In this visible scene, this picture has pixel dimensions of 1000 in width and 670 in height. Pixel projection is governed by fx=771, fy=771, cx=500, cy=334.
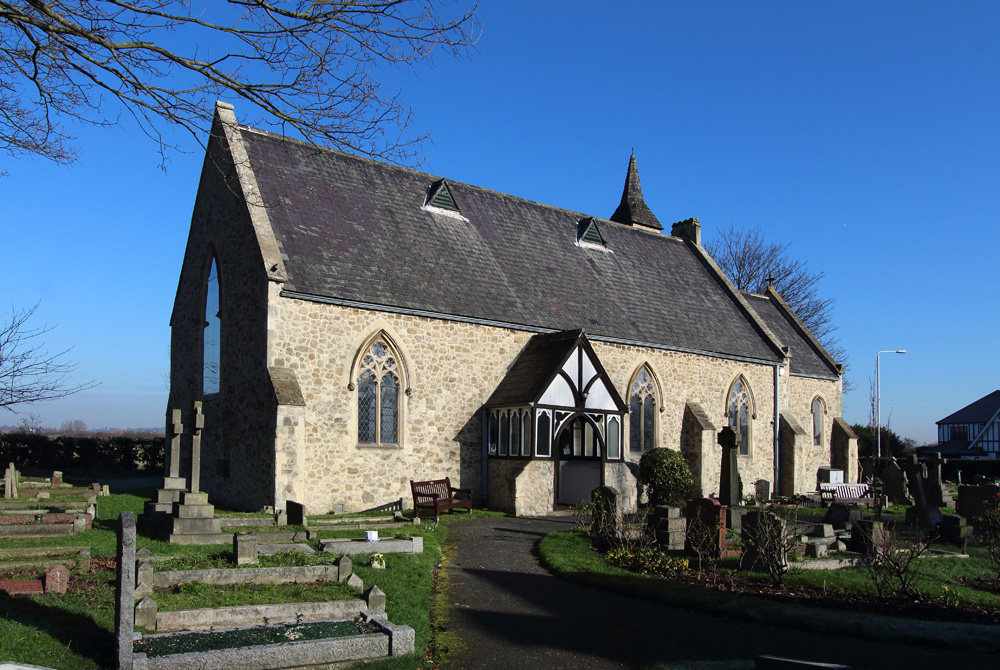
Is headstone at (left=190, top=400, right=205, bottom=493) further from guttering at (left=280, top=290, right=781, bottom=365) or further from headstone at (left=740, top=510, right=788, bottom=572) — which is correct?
headstone at (left=740, top=510, right=788, bottom=572)

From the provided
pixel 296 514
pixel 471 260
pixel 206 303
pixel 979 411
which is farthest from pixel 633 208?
pixel 979 411

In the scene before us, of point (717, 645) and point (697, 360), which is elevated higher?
point (697, 360)

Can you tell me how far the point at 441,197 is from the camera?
24156 millimetres

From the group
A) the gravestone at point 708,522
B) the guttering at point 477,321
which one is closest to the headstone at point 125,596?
the gravestone at point 708,522

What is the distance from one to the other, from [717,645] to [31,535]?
1079 cm

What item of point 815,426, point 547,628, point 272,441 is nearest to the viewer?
point 547,628

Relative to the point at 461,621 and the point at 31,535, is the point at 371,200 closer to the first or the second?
the point at 31,535

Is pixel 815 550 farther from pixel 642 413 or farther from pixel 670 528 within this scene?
pixel 642 413

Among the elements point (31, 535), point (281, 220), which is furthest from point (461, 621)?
point (281, 220)

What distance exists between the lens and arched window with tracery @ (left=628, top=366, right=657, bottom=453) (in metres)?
24.8

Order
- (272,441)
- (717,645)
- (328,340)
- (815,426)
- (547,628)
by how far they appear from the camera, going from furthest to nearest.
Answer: (815,426), (328,340), (272,441), (547,628), (717,645)

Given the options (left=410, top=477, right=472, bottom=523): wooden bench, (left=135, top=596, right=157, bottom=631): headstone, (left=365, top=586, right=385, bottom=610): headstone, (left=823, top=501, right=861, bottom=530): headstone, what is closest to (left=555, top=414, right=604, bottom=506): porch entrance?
(left=410, top=477, right=472, bottom=523): wooden bench

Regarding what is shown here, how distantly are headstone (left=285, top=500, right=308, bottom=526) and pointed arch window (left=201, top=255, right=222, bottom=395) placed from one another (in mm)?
6810

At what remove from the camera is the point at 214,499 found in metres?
20.4
